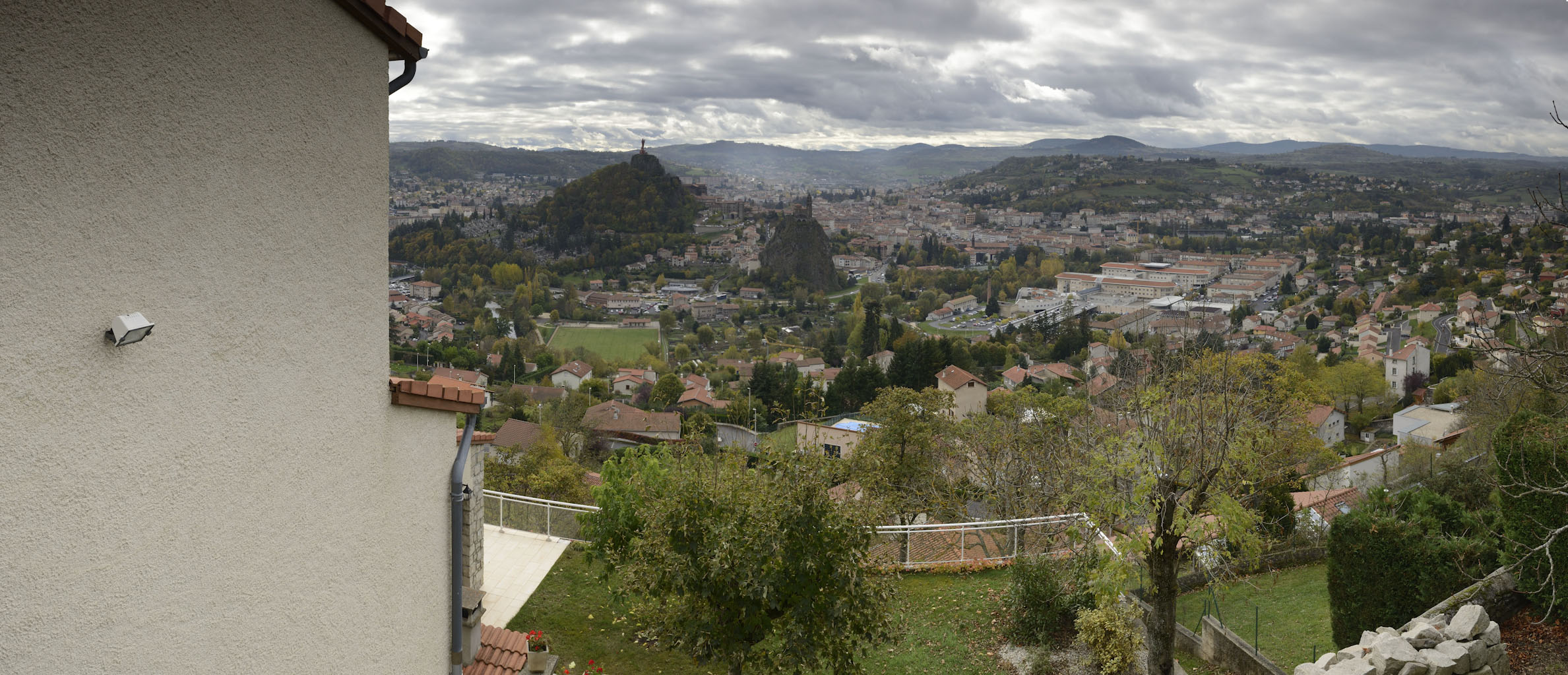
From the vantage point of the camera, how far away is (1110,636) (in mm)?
8367

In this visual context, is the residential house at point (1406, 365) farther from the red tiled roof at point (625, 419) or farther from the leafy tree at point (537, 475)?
the leafy tree at point (537, 475)

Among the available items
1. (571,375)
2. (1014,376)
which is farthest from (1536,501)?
(571,375)

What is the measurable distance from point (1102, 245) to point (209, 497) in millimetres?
152281

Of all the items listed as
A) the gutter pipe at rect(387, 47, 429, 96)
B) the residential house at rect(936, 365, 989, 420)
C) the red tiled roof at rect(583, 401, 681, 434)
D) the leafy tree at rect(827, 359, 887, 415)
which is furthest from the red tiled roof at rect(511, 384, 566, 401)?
the gutter pipe at rect(387, 47, 429, 96)

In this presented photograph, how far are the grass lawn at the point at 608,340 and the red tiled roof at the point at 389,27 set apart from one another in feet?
245

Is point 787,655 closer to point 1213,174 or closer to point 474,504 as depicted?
point 474,504

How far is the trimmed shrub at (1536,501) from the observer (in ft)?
28.7

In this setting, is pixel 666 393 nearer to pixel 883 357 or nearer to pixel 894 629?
pixel 883 357

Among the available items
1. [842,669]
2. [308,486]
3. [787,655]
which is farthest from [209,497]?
[842,669]

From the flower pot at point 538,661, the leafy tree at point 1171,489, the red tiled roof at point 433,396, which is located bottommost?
the flower pot at point 538,661

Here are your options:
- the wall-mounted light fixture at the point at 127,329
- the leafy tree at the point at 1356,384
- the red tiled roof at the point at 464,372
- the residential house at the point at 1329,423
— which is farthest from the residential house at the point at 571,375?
the wall-mounted light fixture at the point at 127,329

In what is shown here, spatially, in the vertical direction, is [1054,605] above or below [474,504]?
below

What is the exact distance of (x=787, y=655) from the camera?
264 inches

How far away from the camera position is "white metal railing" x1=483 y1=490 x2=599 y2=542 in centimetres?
1144
